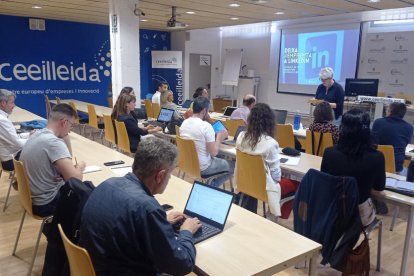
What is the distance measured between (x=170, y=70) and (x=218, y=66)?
1704 millimetres

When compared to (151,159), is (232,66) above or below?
above

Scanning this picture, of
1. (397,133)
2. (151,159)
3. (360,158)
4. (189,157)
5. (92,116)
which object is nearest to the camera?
(151,159)

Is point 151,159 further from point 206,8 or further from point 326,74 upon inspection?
point 206,8

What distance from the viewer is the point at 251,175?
112 inches

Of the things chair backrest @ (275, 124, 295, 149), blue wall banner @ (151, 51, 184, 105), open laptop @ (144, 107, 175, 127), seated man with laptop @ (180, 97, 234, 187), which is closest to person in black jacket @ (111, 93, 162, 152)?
open laptop @ (144, 107, 175, 127)

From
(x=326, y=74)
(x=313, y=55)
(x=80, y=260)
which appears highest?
(x=313, y=55)

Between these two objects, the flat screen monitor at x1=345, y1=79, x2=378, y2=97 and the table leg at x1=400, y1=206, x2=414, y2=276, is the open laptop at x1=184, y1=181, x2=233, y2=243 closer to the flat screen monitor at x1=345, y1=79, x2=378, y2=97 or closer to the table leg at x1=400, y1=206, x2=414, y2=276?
the table leg at x1=400, y1=206, x2=414, y2=276

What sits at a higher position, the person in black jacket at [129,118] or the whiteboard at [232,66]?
the whiteboard at [232,66]

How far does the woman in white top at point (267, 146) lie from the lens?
8.96ft

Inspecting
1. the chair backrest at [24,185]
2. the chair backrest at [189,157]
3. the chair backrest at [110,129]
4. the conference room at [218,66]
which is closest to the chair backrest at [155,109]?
the conference room at [218,66]

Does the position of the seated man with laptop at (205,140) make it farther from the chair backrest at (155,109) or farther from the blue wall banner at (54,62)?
the blue wall banner at (54,62)

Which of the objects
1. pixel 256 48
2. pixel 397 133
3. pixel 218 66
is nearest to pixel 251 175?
pixel 397 133

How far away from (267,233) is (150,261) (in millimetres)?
649

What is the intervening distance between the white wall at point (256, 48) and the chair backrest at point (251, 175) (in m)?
6.46
